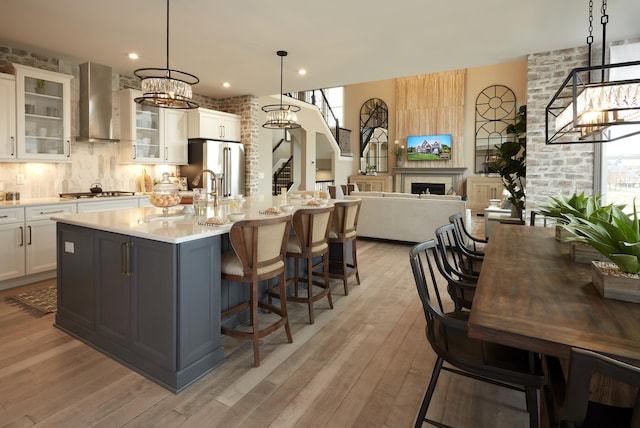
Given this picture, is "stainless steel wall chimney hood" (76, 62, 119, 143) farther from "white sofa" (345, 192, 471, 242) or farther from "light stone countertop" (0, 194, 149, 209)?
"white sofa" (345, 192, 471, 242)

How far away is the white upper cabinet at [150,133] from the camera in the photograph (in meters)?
5.77

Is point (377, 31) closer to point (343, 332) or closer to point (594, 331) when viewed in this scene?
point (343, 332)

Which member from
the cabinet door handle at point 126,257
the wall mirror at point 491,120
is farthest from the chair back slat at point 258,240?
the wall mirror at point 491,120

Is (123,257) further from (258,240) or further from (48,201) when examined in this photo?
(48,201)

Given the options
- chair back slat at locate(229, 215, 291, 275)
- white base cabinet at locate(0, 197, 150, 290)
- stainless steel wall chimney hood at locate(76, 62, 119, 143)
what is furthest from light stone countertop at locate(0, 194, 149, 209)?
chair back slat at locate(229, 215, 291, 275)

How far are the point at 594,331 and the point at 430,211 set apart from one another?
5.14m

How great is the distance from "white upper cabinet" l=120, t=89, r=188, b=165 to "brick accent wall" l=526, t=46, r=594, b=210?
18.4 ft

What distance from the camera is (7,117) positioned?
4.34 metres

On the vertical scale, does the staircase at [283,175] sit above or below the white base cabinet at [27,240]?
above

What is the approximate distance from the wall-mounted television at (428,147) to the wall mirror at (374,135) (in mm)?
958

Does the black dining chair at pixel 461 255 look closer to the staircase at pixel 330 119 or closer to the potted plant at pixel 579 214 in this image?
the potted plant at pixel 579 214

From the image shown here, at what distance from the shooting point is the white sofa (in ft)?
20.2

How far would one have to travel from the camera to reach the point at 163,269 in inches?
88.7

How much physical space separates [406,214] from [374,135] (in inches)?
279
